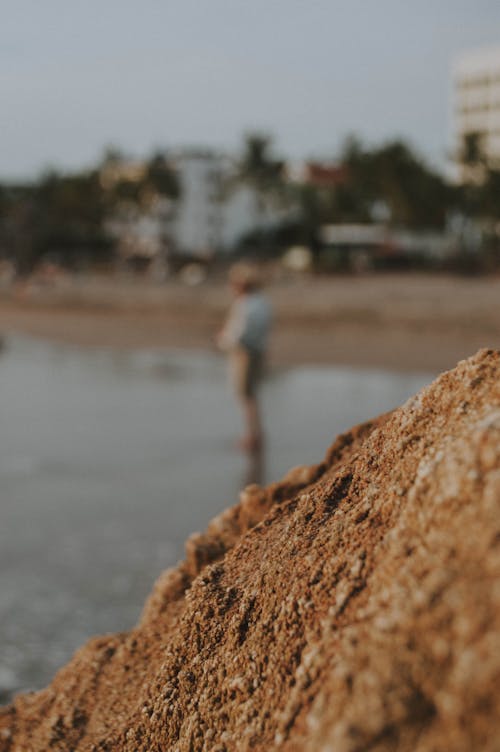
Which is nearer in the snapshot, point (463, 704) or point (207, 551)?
point (463, 704)

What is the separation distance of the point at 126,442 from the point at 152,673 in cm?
854

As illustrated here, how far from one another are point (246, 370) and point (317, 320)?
19554 mm

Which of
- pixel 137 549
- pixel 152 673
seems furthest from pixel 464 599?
pixel 137 549

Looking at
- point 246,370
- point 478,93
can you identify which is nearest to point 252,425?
point 246,370

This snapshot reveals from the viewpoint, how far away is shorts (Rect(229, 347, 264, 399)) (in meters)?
10.1

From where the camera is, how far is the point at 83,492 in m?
8.25

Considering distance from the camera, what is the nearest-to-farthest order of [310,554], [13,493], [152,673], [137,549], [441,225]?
[310,554], [152,673], [137,549], [13,493], [441,225]

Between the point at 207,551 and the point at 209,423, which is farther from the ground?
the point at 207,551

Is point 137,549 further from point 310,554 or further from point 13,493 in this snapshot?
point 310,554

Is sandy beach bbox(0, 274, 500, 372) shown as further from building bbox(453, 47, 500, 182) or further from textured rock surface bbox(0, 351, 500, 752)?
building bbox(453, 47, 500, 182)

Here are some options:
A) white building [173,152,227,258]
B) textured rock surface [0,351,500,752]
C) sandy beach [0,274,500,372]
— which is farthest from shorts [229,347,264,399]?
white building [173,152,227,258]

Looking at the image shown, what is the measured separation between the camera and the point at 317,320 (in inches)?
1163

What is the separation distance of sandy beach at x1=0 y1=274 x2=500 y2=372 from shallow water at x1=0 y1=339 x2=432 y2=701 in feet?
13.3

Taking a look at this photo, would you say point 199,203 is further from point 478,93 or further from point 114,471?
point 114,471
